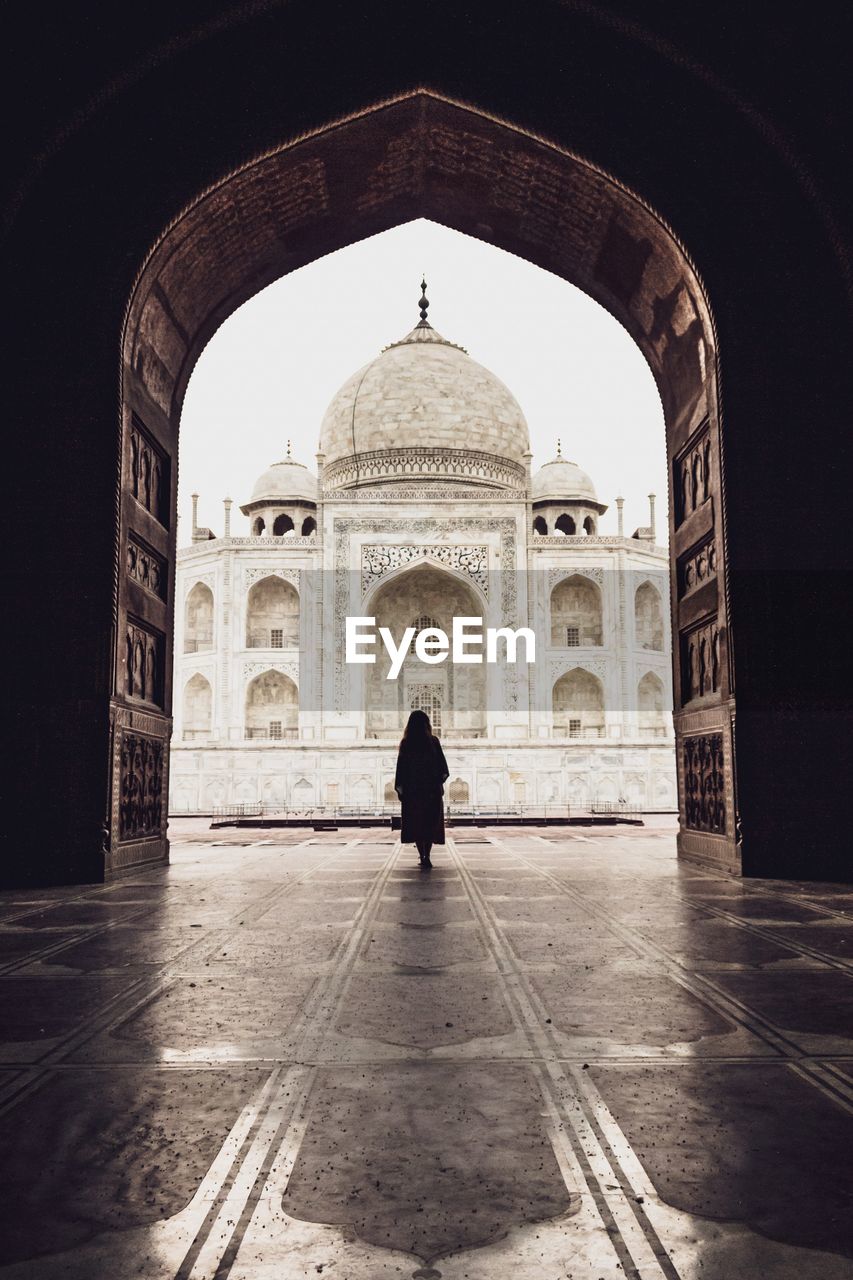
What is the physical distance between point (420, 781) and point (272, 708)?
731 inches

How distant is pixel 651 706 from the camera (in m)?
25.2

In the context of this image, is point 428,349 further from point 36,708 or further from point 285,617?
point 36,708

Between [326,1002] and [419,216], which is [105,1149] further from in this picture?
[419,216]

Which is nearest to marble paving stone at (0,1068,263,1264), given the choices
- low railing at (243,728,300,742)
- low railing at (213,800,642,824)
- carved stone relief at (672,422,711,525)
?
carved stone relief at (672,422,711,525)

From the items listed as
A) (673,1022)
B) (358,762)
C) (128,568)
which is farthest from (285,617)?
(673,1022)

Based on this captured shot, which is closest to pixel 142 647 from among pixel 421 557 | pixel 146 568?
pixel 146 568


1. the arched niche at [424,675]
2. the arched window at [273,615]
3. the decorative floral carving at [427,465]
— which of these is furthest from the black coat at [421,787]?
the decorative floral carving at [427,465]

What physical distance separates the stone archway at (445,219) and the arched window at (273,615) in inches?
710

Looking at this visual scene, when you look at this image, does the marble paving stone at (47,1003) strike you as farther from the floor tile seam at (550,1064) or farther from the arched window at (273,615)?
the arched window at (273,615)

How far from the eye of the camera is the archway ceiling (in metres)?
6.17

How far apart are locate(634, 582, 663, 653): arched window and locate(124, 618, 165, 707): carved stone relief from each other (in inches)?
763

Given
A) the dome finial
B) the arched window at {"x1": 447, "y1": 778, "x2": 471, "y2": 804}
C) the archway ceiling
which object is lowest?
the arched window at {"x1": 447, "y1": 778, "x2": 471, "y2": 804}

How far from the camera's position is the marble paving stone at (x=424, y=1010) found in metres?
2.22

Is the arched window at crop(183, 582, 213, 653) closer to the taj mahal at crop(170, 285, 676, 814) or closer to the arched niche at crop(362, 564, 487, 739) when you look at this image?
the taj mahal at crop(170, 285, 676, 814)
